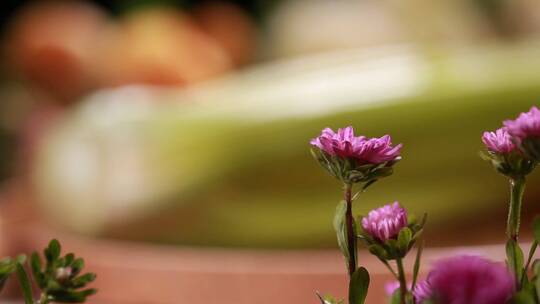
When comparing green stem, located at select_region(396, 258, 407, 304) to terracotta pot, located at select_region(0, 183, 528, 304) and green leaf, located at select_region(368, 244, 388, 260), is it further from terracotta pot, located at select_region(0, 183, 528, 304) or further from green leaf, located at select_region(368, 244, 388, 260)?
terracotta pot, located at select_region(0, 183, 528, 304)

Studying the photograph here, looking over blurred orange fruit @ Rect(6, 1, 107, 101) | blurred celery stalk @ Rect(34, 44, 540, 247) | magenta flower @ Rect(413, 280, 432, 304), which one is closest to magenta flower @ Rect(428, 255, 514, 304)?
magenta flower @ Rect(413, 280, 432, 304)

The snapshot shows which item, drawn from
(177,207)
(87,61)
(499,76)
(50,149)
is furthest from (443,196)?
(87,61)

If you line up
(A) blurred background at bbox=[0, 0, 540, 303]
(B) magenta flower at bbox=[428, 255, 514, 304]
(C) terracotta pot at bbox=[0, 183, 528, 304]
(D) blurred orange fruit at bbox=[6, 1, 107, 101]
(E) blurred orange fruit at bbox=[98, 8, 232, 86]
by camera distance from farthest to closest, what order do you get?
(D) blurred orange fruit at bbox=[6, 1, 107, 101], (E) blurred orange fruit at bbox=[98, 8, 232, 86], (A) blurred background at bbox=[0, 0, 540, 303], (C) terracotta pot at bbox=[0, 183, 528, 304], (B) magenta flower at bbox=[428, 255, 514, 304]

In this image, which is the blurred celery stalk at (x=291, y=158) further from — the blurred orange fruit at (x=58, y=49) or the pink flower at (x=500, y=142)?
the pink flower at (x=500, y=142)

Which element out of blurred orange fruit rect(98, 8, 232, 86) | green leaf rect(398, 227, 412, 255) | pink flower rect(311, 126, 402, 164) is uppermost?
blurred orange fruit rect(98, 8, 232, 86)

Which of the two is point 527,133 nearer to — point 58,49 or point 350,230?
point 350,230

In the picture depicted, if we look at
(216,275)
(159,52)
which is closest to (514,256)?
(216,275)
